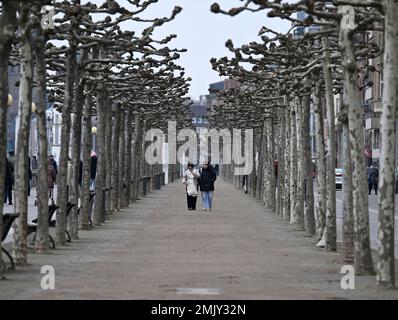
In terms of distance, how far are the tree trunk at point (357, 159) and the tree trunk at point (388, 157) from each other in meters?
1.89

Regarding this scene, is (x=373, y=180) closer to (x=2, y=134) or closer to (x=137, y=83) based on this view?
(x=137, y=83)

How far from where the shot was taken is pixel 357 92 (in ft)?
77.3

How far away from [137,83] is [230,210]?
A: 12618 millimetres

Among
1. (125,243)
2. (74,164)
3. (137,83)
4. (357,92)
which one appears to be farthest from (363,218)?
(137,83)

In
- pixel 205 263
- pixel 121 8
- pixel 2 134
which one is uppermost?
pixel 121 8

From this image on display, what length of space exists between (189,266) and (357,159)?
342 centimetres

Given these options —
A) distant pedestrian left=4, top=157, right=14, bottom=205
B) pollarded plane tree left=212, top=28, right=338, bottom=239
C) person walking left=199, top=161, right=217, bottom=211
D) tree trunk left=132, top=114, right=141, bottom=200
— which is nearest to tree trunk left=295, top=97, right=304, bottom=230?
pollarded plane tree left=212, top=28, right=338, bottom=239

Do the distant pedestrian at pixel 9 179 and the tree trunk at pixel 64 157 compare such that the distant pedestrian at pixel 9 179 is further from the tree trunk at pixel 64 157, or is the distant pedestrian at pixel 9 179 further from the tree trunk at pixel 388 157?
the tree trunk at pixel 388 157

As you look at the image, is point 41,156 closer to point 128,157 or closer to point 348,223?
point 348,223

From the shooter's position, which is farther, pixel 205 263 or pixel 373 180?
pixel 373 180

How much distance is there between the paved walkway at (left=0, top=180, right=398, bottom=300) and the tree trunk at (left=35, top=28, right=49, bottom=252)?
1.23 feet

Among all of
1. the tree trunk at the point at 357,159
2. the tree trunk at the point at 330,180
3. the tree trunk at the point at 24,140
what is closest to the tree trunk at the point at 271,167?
the tree trunk at the point at 330,180

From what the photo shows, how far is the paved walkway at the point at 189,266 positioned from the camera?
63.1 feet

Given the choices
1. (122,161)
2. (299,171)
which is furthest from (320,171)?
(122,161)
